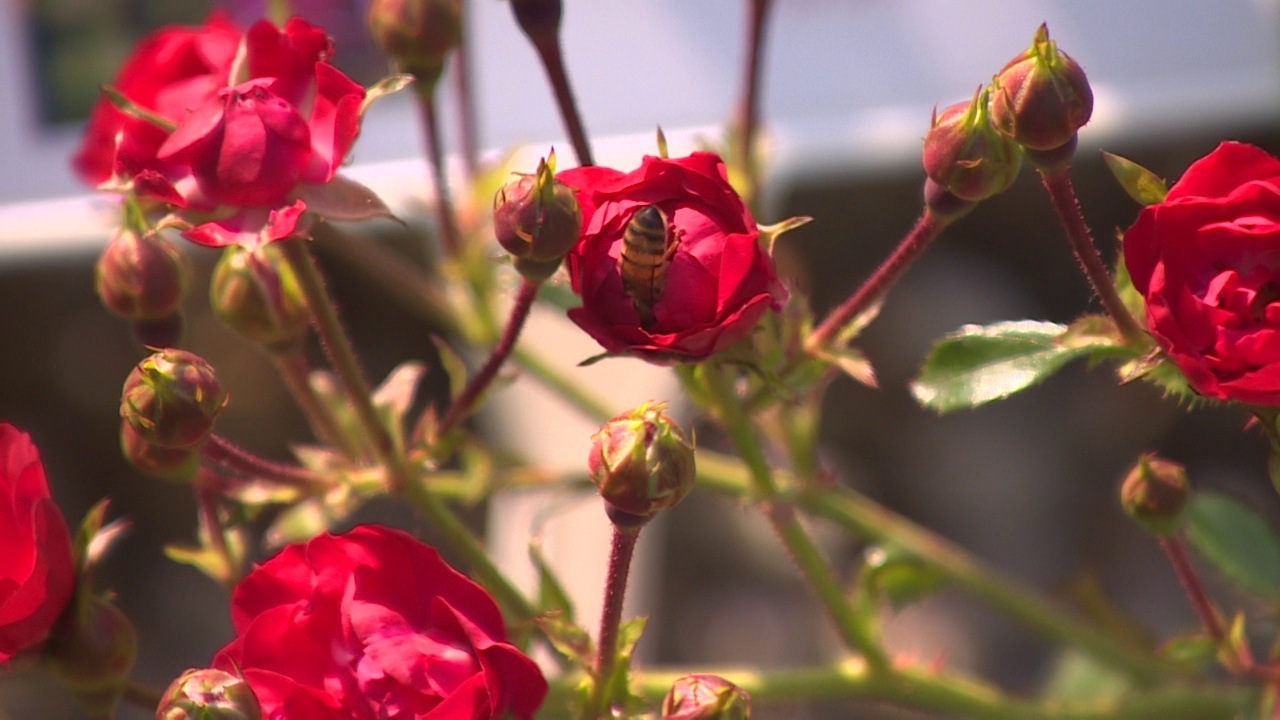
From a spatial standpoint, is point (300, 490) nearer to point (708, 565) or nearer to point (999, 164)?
point (999, 164)

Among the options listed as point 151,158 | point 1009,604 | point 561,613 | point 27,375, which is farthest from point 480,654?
point 27,375

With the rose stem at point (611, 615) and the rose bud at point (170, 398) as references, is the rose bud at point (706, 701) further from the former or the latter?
the rose bud at point (170, 398)

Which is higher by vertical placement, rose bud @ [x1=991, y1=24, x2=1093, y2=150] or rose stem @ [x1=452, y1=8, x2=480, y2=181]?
rose bud @ [x1=991, y1=24, x2=1093, y2=150]

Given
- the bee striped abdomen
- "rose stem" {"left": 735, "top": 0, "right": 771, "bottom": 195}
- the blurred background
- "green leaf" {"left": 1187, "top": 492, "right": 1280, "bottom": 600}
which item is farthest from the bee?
the blurred background

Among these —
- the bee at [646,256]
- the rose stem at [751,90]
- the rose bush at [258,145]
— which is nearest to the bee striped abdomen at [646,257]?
the bee at [646,256]

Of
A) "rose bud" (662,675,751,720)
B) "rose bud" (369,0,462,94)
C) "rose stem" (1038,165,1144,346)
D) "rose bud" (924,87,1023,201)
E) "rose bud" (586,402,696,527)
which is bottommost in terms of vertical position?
"rose bud" (662,675,751,720)

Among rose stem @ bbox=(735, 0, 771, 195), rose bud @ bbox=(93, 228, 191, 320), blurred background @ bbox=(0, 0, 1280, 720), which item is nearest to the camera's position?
rose bud @ bbox=(93, 228, 191, 320)

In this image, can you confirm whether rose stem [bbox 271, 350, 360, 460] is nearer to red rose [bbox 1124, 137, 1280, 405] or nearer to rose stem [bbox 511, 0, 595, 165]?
rose stem [bbox 511, 0, 595, 165]

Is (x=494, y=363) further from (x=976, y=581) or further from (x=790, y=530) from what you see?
(x=976, y=581)
